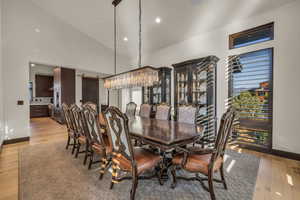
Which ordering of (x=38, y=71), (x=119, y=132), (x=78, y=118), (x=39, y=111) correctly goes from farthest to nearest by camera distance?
(x=39, y=111) < (x=38, y=71) < (x=78, y=118) < (x=119, y=132)

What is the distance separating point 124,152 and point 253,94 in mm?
3196

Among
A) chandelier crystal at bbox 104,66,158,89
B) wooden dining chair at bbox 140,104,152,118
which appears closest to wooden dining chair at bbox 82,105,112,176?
chandelier crystal at bbox 104,66,158,89

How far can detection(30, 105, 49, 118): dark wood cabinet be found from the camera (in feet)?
25.3

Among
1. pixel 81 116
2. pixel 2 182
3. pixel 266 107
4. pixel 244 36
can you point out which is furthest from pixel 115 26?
pixel 266 107

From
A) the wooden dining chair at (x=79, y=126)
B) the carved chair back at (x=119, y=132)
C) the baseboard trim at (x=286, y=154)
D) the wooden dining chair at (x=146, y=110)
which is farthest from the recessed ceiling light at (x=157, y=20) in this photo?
the baseboard trim at (x=286, y=154)

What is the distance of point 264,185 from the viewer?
1854 mm

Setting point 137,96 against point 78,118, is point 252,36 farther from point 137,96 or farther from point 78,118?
point 137,96

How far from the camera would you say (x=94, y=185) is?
1844 mm

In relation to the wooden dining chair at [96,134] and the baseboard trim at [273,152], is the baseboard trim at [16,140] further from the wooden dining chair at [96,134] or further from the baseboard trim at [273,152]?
the baseboard trim at [273,152]

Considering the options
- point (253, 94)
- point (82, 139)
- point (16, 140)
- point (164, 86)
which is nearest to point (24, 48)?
point (16, 140)

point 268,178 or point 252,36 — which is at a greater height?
point 252,36

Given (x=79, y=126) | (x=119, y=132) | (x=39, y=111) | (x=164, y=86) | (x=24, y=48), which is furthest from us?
(x=39, y=111)

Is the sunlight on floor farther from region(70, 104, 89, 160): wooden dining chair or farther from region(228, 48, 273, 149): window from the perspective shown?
region(70, 104, 89, 160): wooden dining chair

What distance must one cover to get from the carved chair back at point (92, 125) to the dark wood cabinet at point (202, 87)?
95.1 inches
